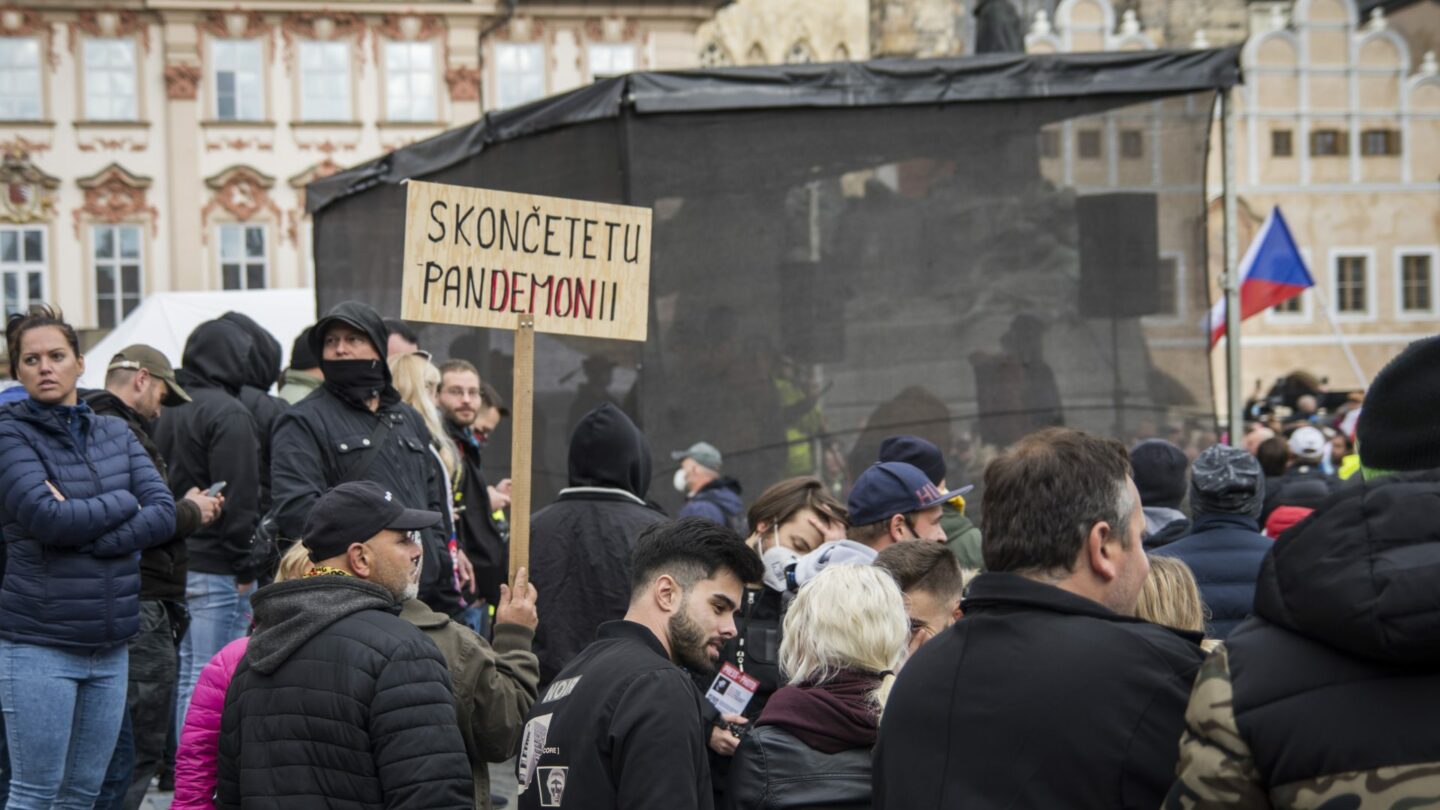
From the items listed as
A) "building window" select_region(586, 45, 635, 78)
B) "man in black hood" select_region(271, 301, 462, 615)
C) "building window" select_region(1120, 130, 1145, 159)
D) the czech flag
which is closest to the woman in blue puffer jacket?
"man in black hood" select_region(271, 301, 462, 615)

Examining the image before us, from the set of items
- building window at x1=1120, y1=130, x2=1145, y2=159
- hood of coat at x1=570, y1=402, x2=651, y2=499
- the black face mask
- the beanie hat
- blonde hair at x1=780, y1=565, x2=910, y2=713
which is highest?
building window at x1=1120, y1=130, x2=1145, y2=159

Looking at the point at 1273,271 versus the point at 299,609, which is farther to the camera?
the point at 1273,271

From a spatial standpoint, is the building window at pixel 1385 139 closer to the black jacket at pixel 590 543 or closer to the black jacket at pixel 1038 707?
the black jacket at pixel 590 543

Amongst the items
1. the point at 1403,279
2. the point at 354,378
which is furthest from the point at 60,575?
the point at 1403,279

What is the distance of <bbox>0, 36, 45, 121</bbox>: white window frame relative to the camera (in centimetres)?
3525

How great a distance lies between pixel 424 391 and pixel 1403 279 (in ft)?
152

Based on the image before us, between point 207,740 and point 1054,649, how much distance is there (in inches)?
99.0

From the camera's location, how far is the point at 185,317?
1902cm

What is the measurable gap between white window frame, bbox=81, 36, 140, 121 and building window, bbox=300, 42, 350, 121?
3.30m

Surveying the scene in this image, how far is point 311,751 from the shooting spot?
3949 millimetres

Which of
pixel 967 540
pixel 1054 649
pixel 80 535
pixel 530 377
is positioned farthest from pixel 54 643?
pixel 1054 649

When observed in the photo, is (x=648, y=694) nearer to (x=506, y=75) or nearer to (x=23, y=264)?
(x=506, y=75)

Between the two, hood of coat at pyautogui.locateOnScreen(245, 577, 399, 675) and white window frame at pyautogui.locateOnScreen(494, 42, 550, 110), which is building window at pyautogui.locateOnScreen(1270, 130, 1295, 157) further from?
hood of coat at pyautogui.locateOnScreen(245, 577, 399, 675)

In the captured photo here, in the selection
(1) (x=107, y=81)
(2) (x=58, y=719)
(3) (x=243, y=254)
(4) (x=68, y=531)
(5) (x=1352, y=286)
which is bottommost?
(2) (x=58, y=719)
